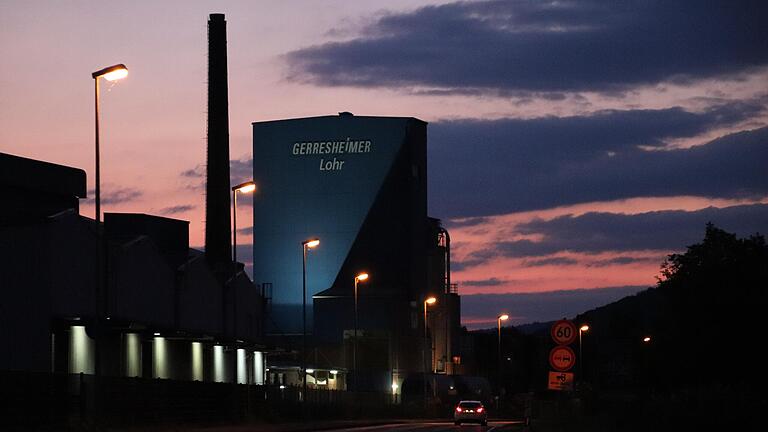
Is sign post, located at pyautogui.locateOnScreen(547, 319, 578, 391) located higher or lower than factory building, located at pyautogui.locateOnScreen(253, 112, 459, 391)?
lower

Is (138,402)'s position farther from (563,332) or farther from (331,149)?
(331,149)

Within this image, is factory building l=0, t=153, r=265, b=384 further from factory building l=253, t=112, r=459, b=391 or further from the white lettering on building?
the white lettering on building

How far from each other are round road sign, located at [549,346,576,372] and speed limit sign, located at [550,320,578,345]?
187 cm

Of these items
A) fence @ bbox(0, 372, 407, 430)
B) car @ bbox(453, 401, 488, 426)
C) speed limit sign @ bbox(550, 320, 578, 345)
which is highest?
speed limit sign @ bbox(550, 320, 578, 345)

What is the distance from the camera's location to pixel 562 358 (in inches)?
1394

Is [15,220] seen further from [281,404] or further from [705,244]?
[705,244]

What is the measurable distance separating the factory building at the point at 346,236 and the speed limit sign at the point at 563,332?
77789mm

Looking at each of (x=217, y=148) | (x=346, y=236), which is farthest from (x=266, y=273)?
(x=217, y=148)

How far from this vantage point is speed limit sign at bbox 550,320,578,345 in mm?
33312

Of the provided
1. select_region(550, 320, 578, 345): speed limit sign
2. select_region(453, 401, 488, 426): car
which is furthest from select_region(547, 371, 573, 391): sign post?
select_region(453, 401, 488, 426): car

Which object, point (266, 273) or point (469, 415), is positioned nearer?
point (469, 415)

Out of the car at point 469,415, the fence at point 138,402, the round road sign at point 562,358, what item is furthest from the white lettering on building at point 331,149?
the round road sign at point 562,358

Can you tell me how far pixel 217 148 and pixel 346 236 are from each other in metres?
26.5

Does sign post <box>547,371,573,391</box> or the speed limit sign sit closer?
the speed limit sign
